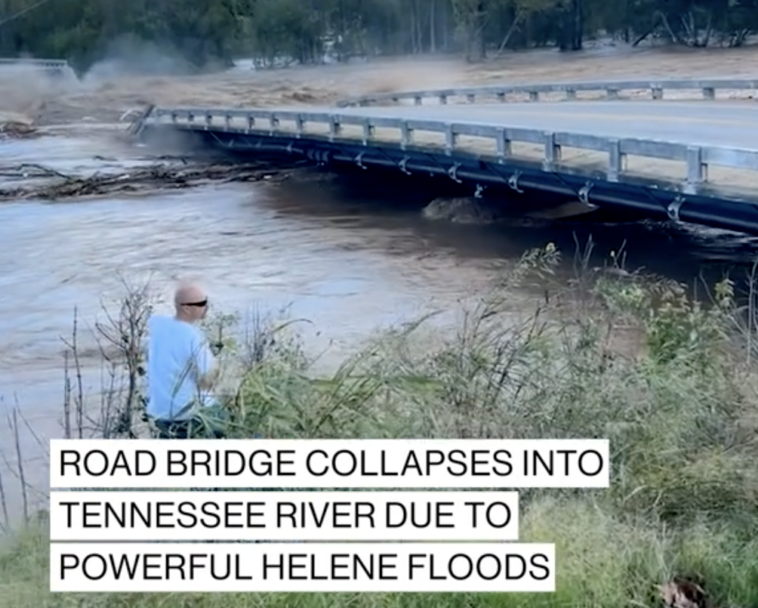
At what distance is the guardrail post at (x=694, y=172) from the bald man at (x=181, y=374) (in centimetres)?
820

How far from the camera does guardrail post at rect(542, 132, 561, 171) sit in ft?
54.5

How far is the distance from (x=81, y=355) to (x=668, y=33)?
1931 inches

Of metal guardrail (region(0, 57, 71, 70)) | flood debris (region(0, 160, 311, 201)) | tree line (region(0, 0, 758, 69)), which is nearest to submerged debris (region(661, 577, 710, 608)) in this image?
flood debris (region(0, 160, 311, 201))

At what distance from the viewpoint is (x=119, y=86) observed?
6119 cm

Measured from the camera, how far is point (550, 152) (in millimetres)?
16656

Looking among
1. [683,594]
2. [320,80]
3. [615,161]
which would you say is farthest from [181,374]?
[320,80]

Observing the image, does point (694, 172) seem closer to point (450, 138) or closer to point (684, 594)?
point (450, 138)

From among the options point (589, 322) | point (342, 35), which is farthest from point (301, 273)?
point (342, 35)

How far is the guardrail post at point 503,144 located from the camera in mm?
18031
